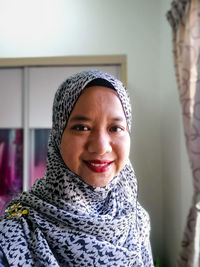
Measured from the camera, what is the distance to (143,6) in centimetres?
228

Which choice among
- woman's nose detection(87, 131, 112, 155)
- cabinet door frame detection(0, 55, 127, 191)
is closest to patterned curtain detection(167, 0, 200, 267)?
cabinet door frame detection(0, 55, 127, 191)

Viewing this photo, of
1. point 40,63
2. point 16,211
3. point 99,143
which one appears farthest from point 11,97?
point 99,143

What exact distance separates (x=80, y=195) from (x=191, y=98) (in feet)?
3.70

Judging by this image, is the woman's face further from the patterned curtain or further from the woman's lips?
the patterned curtain

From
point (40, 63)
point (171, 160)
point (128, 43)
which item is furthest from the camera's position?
point (128, 43)

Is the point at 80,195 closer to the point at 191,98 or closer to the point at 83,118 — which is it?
the point at 83,118

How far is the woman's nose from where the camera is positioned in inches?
21.9

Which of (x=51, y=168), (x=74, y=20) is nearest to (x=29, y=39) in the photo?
(x=74, y=20)

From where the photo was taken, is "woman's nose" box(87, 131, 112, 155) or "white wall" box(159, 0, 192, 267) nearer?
"woman's nose" box(87, 131, 112, 155)

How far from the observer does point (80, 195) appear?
2.07ft

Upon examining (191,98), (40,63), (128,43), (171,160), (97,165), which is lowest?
(171,160)

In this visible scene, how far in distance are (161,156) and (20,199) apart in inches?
70.9

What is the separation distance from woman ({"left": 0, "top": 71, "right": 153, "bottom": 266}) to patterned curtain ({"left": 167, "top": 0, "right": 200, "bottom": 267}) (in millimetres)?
871

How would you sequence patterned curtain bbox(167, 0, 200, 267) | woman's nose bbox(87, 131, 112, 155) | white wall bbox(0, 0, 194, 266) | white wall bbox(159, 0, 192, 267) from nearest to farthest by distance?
1. woman's nose bbox(87, 131, 112, 155)
2. patterned curtain bbox(167, 0, 200, 267)
3. white wall bbox(159, 0, 192, 267)
4. white wall bbox(0, 0, 194, 266)
